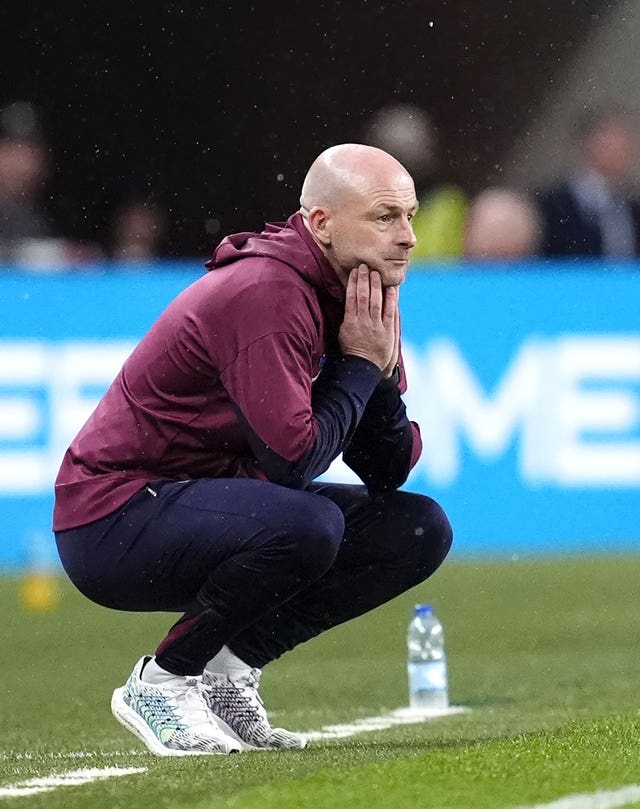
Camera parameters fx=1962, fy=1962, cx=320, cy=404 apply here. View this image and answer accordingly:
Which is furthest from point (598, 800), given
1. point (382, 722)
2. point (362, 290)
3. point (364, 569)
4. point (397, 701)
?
point (397, 701)

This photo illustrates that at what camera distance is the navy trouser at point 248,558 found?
4.85 meters

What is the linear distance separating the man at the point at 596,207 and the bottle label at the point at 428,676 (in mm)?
5716

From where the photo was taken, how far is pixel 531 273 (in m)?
11.0

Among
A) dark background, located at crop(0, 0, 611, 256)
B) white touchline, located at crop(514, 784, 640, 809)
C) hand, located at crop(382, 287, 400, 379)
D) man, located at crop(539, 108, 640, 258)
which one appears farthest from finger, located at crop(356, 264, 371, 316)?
dark background, located at crop(0, 0, 611, 256)

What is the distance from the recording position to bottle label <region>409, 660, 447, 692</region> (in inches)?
245

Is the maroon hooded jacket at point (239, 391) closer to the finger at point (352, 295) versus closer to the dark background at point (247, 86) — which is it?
the finger at point (352, 295)

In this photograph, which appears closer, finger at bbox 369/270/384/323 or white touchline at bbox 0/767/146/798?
white touchline at bbox 0/767/146/798

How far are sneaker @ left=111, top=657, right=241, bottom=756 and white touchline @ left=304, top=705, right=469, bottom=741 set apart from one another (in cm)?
45

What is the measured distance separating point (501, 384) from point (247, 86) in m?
4.74

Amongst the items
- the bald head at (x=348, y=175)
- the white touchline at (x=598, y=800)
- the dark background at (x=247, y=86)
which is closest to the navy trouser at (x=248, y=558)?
the bald head at (x=348, y=175)

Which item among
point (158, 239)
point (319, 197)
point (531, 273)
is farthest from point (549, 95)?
point (319, 197)

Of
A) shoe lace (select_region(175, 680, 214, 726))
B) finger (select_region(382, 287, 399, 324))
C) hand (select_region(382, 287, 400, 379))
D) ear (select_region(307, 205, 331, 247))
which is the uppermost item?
ear (select_region(307, 205, 331, 247))

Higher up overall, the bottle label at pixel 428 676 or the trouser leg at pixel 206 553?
the trouser leg at pixel 206 553

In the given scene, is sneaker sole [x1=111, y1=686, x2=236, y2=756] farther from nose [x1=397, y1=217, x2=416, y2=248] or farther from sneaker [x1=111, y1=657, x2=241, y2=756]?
nose [x1=397, y1=217, x2=416, y2=248]
